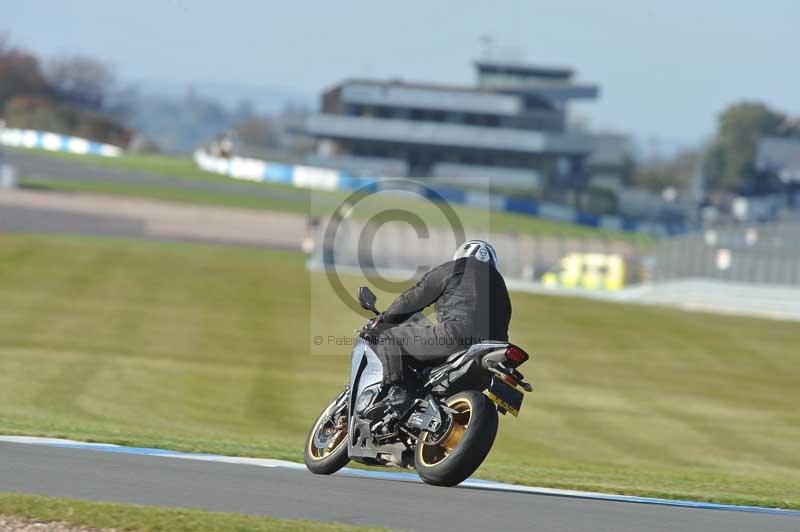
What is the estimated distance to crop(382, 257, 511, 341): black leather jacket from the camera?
9375mm

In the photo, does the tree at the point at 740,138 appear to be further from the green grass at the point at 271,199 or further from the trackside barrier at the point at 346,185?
the green grass at the point at 271,199

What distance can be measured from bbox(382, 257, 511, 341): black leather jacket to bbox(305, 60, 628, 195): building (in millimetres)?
103316

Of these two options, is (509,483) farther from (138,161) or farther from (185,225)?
(138,161)

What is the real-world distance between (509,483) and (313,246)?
1566 inches

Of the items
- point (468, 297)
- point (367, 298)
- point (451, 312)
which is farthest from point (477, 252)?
point (367, 298)

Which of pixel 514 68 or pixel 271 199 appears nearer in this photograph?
pixel 271 199

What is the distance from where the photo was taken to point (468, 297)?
30.8 ft

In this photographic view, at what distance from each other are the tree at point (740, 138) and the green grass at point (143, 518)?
15708 centimetres

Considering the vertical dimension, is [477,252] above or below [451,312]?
above

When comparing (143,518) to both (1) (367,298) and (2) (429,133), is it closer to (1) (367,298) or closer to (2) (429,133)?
(1) (367,298)

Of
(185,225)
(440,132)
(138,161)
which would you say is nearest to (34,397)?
(185,225)

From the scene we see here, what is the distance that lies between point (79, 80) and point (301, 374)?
121824 millimetres

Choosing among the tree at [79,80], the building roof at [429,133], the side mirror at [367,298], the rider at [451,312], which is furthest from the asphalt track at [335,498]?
the tree at [79,80]

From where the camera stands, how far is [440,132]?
11631cm
